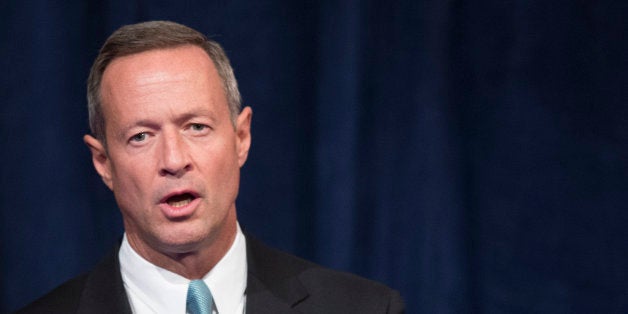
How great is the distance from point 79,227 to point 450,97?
Result: 0.90 metres

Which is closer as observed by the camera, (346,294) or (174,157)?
(174,157)

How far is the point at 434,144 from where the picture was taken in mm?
2301

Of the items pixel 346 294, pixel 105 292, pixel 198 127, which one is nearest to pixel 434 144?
pixel 346 294

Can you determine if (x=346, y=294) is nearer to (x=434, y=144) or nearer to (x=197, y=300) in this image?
(x=197, y=300)

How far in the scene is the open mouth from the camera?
1724 mm

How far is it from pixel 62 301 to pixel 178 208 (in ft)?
1.01

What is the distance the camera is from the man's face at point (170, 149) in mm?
1701

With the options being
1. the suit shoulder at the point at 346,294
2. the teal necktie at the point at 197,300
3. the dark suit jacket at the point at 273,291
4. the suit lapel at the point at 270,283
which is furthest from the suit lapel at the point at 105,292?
the suit shoulder at the point at 346,294

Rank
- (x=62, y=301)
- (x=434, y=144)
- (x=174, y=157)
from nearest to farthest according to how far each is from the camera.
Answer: (x=174, y=157), (x=62, y=301), (x=434, y=144)

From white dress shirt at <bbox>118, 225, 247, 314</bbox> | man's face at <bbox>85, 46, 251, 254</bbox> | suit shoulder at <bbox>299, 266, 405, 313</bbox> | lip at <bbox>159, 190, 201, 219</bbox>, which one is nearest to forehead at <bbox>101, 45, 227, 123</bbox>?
man's face at <bbox>85, 46, 251, 254</bbox>

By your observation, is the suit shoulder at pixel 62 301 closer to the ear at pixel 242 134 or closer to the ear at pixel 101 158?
the ear at pixel 101 158

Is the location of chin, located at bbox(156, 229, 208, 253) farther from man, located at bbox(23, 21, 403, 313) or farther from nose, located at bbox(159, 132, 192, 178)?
nose, located at bbox(159, 132, 192, 178)

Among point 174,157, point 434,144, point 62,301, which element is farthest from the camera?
point 434,144

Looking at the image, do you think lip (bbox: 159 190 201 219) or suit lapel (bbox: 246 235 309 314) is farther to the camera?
suit lapel (bbox: 246 235 309 314)
